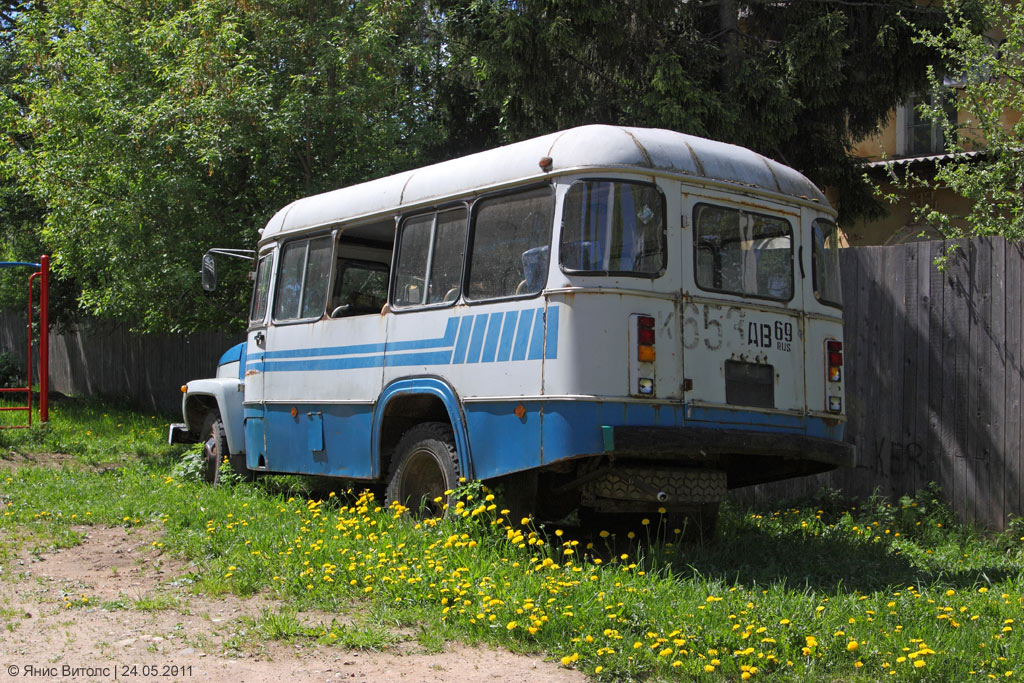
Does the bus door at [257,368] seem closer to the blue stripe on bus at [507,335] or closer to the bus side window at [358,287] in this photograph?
the bus side window at [358,287]

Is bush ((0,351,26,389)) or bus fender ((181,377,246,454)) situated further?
bush ((0,351,26,389))

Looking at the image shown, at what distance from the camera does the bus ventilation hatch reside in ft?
21.8

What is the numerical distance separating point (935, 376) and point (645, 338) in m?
3.56

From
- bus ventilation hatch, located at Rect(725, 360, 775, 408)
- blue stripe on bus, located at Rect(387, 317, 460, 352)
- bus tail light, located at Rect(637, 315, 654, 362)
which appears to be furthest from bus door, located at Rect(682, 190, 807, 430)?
blue stripe on bus, located at Rect(387, 317, 460, 352)

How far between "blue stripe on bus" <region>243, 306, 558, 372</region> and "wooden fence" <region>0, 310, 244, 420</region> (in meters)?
9.07

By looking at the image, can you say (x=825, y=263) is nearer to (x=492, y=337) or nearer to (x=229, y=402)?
(x=492, y=337)

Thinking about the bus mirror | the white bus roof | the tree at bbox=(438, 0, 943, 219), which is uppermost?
the tree at bbox=(438, 0, 943, 219)

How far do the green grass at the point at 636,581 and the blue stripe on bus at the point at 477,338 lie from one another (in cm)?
Answer: 90

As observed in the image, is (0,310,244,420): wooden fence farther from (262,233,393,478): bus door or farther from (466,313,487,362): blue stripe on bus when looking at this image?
(466,313,487,362): blue stripe on bus

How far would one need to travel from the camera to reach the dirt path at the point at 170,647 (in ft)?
15.2

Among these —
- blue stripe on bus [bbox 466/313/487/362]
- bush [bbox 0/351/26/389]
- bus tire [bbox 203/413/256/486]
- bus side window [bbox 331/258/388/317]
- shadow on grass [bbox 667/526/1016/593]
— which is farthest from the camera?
bush [bbox 0/351/26/389]

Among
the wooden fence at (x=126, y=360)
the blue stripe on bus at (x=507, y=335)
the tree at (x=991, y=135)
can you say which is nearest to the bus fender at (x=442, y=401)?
the blue stripe on bus at (x=507, y=335)

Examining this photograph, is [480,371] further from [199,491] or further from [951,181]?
[951,181]

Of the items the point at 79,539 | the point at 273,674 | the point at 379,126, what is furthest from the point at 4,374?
the point at 273,674
